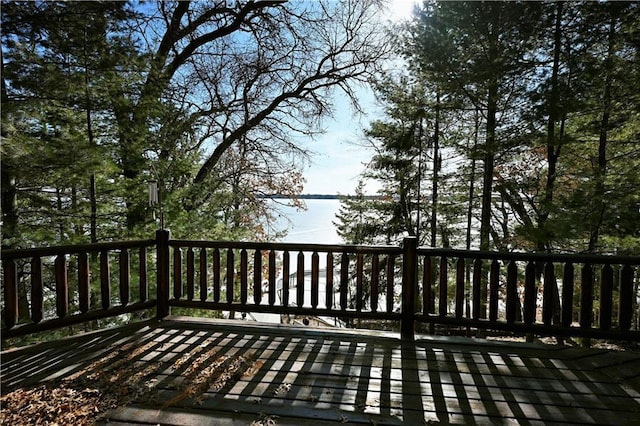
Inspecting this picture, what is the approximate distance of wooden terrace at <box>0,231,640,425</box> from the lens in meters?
1.89

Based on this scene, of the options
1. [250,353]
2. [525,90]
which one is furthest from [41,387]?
[525,90]

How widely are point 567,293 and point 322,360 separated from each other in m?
2.36

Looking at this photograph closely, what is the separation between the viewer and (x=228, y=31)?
22.7 ft

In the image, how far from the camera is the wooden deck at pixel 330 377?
6.07ft

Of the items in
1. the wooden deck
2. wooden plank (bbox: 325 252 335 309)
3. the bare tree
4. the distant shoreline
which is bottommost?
the wooden deck

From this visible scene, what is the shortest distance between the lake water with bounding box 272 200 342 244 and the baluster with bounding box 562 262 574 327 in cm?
607

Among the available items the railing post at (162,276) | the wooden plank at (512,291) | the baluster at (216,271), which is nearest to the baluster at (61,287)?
the railing post at (162,276)

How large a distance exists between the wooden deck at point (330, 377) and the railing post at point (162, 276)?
44cm

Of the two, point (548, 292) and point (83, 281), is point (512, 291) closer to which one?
point (548, 292)

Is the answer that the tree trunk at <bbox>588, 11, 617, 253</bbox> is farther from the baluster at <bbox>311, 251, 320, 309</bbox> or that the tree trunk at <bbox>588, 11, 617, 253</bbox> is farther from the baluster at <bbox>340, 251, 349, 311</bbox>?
the baluster at <bbox>311, 251, 320, 309</bbox>

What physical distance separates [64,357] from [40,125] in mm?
3154

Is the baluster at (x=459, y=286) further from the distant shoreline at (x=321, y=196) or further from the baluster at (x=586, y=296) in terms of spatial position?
the distant shoreline at (x=321, y=196)

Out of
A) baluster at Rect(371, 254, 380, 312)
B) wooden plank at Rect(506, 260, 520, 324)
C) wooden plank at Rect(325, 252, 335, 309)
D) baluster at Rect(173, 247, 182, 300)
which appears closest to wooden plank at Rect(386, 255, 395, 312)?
baluster at Rect(371, 254, 380, 312)

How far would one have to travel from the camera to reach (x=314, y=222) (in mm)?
12500
